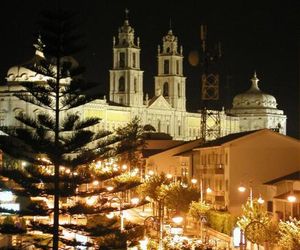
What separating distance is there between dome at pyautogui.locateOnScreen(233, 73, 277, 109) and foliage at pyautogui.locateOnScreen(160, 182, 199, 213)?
107617 mm

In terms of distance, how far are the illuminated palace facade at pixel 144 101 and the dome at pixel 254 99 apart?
750 mm

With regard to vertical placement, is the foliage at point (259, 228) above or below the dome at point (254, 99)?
below

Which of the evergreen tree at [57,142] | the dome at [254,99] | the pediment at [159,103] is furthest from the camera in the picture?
the dome at [254,99]

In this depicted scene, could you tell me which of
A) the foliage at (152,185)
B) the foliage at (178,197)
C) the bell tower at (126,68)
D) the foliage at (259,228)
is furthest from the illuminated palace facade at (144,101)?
the foliage at (259,228)

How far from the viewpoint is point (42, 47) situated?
3578 centimetres

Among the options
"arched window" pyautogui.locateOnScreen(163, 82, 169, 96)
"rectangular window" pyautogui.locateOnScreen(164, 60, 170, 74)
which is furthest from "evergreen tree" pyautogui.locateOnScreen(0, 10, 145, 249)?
"arched window" pyautogui.locateOnScreen(163, 82, 169, 96)

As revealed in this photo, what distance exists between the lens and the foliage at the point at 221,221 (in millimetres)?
47281

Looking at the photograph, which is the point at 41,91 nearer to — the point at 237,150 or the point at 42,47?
the point at 42,47

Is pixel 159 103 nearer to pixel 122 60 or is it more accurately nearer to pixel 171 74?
pixel 171 74

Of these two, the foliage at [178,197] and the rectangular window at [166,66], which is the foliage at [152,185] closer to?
the foliage at [178,197]

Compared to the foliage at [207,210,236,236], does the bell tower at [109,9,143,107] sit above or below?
above

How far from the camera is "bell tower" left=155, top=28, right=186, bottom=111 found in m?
142

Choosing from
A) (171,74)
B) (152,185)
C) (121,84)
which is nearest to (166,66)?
(171,74)

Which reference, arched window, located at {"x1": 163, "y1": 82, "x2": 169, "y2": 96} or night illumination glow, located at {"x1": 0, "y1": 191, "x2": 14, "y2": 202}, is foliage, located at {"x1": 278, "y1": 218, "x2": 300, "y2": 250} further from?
arched window, located at {"x1": 163, "y1": 82, "x2": 169, "y2": 96}
